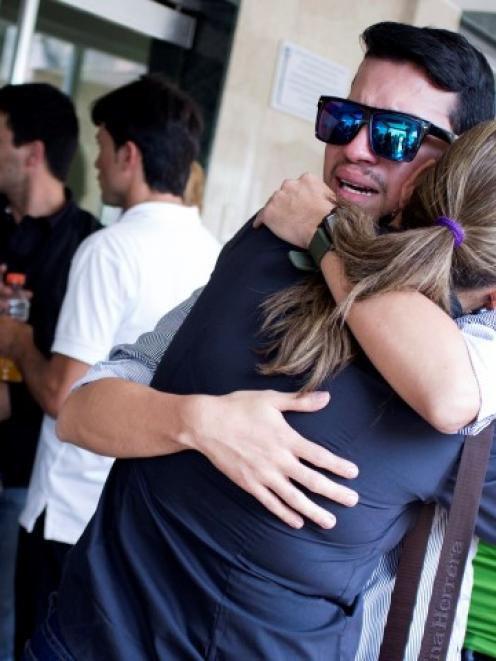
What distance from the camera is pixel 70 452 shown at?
2.84m

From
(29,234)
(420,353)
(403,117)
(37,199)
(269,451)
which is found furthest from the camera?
(37,199)

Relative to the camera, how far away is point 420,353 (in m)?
1.24

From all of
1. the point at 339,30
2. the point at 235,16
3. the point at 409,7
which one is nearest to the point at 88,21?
the point at 235,16

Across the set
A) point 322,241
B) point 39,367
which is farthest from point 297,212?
point 39,367

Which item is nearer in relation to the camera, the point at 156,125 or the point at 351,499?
the point at 351,499

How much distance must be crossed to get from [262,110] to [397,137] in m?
3.52

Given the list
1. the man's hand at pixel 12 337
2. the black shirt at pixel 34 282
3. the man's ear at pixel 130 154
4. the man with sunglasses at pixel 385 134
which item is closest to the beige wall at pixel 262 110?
the black shirt at pixel 34 282

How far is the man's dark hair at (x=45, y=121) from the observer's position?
3.70 metres

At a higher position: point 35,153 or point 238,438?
point 35,153

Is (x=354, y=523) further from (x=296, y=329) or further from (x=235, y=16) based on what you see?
(x=235, y=16)

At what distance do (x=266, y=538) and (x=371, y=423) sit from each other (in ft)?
0.68

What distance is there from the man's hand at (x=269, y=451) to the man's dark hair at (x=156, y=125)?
6.41 feet

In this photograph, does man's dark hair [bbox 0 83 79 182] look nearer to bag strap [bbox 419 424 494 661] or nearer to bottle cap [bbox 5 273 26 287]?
bottle cap [bbox 5 273 26 287]

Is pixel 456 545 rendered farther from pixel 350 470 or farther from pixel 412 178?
pixel 412 178
